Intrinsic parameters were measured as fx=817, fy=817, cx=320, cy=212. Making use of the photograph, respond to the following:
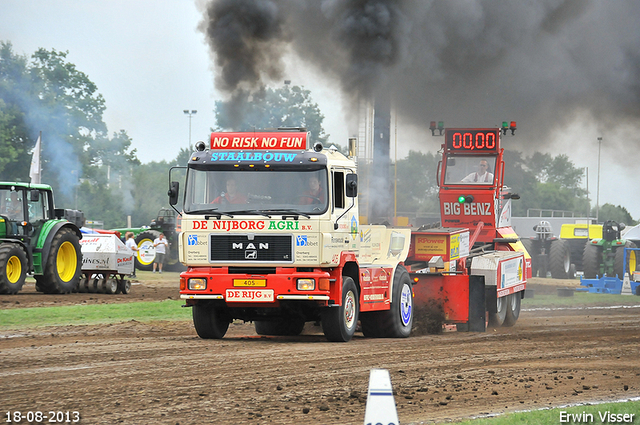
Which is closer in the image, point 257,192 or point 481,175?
point 257,192

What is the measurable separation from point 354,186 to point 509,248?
741 cm

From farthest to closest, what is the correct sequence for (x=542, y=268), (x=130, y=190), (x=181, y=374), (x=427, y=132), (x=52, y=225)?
(x=130, y=190), (x=542, y=268), (x=427, y=132), (x=52, y=225), (x=181, y=374)

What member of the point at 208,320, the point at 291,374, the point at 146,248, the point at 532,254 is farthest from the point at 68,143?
the point at 291,374

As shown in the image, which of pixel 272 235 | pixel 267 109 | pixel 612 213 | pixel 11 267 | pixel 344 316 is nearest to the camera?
pixel 272 235

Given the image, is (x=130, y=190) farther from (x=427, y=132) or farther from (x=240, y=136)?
(x=240, y=136)

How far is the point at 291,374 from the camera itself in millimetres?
8711

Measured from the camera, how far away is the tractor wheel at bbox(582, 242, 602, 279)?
97.0ft

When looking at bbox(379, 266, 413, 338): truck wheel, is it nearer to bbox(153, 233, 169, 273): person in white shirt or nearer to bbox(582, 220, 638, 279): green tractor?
bbox(582, 220, 638, 279): green tractor

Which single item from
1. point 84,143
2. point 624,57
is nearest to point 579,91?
point 624,57

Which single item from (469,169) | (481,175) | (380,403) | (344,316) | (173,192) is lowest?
(344,316)

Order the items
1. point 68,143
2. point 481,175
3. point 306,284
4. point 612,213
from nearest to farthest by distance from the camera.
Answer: point 306,284, point 481,175, point 68,143, point 612,213

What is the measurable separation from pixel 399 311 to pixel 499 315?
328cm

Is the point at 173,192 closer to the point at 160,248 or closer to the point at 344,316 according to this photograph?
the point at 344,316

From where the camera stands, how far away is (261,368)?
9.05 metres
